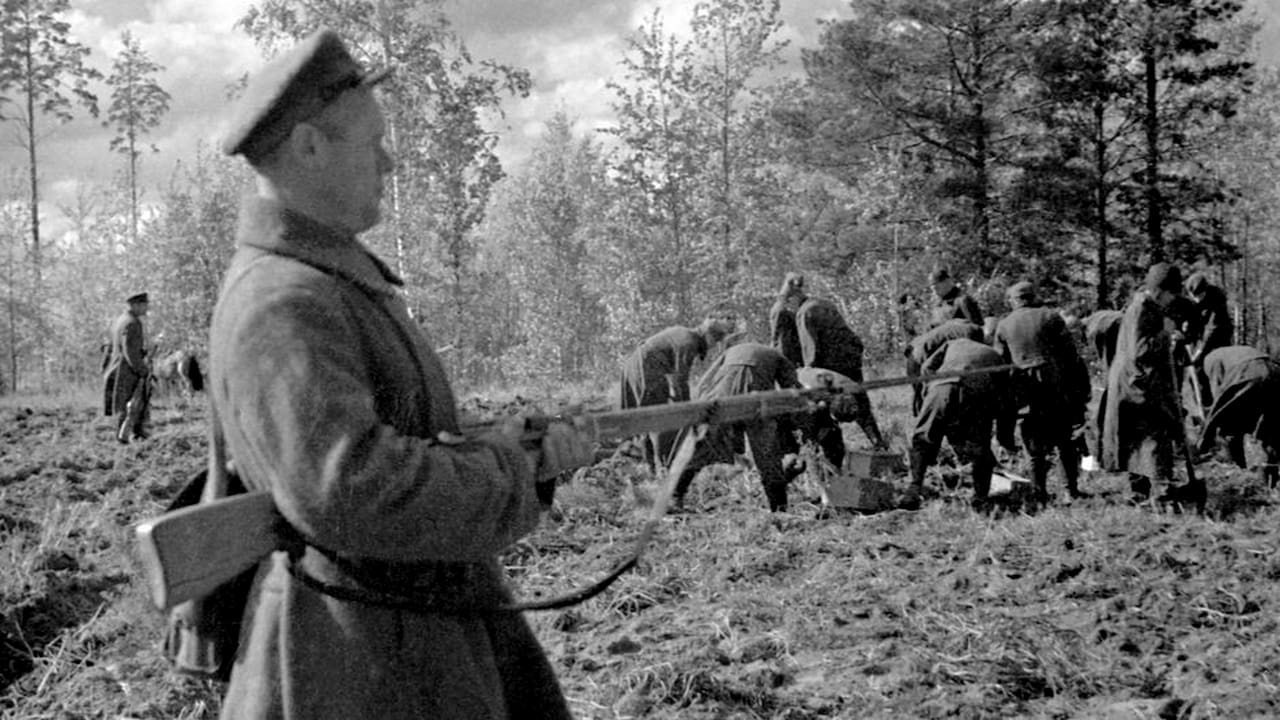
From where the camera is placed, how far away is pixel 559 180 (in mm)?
37562

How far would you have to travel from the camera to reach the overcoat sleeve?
189 cm

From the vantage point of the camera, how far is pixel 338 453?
1874 millimetres

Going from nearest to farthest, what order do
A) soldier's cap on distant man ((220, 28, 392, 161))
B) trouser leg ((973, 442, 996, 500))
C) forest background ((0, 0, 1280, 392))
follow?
1. soldier's cap on distant man ((220, 28, 392, 161))
2. trouser leg ((973, 442, 996, 500))
3. forest background ((0, 0, 1280, 392))

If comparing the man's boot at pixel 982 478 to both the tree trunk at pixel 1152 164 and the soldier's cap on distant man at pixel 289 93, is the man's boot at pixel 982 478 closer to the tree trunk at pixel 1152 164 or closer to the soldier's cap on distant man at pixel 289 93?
the soldier's cap on distant man at pixel 289 93

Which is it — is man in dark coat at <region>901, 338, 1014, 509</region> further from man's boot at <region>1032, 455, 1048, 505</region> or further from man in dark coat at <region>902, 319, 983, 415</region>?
man in dark coat at <region>902, 319, 983, 415</region>

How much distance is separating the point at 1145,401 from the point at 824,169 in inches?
817

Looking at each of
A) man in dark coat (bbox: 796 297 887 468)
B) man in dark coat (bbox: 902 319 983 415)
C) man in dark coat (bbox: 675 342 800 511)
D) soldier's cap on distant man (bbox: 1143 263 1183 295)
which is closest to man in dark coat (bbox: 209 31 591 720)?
man in dark coat (bbox: 675 342 800 511)

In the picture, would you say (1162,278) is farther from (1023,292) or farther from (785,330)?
(785,330)

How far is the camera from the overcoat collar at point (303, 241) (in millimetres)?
2084

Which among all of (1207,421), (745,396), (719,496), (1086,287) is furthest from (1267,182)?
(745,396)

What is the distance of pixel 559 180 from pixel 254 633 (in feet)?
118

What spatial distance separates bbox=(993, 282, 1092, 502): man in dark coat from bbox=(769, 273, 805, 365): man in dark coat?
8.46ft

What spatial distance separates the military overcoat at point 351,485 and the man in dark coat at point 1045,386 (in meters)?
8.52

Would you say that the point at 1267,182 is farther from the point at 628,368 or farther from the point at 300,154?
the point at 300,154
